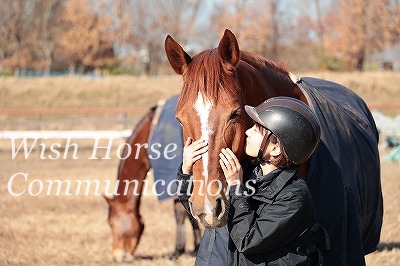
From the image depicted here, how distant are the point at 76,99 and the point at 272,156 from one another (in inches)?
934

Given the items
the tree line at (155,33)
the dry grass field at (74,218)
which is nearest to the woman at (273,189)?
the dry grass field at (74,218)

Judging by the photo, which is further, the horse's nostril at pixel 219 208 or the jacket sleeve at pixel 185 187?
the jacket sleeve at pixel 185 187

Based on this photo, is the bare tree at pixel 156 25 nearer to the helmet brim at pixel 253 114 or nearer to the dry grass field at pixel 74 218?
the dry grass field at pixel 74 218

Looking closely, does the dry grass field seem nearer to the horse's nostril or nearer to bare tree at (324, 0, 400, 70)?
the horse's nostril

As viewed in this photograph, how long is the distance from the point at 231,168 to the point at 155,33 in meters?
42.1

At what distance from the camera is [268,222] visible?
2967mm

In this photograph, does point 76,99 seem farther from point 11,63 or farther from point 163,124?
point 163,124

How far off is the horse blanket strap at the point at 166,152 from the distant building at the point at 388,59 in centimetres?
4130

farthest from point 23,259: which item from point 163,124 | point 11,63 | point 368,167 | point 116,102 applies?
point 11,63

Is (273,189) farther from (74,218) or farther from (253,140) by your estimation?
(74,218)

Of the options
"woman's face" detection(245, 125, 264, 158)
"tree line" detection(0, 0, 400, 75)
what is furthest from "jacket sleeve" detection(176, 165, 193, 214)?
"tree line" detection(0, 0, 400, 75)

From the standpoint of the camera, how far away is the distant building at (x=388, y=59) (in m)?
48.5

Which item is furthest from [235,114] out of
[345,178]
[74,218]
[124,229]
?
[74,218]

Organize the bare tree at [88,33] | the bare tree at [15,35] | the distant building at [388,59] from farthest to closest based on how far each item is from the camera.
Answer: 1. the distant building at [388,59]
2. the bare tree at [15,35]
3. the bare tree at [88,33]
